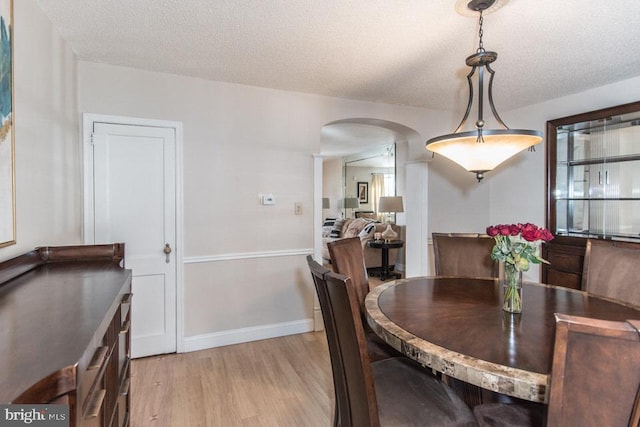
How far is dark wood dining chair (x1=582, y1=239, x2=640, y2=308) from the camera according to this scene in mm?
1898

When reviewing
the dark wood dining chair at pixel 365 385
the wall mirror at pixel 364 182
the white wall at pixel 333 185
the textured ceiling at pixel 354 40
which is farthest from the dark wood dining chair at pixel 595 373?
the white wall at pixel 333 185

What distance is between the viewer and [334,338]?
133 cm

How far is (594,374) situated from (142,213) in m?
2.93

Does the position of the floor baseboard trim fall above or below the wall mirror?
below

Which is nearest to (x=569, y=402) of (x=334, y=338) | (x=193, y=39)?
(x=334, y=338)

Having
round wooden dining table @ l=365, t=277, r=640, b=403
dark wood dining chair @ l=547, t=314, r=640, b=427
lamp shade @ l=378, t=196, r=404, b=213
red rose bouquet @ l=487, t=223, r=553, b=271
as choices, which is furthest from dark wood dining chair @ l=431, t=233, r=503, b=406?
lamp shade @ l=378, t=196, r=404, b=213

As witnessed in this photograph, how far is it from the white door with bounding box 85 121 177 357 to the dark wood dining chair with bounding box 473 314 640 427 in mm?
2769

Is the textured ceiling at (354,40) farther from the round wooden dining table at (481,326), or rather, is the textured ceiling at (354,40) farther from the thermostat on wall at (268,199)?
the round wooden dining table at (481,326)

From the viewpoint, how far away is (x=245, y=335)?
309 centimetres

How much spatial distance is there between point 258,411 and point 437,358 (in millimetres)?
1444

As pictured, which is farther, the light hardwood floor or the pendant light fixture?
the light hardwood floor

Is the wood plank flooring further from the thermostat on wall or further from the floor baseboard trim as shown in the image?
the thermostat on wall

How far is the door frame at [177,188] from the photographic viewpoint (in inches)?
101

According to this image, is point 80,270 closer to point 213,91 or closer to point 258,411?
point 258,411
